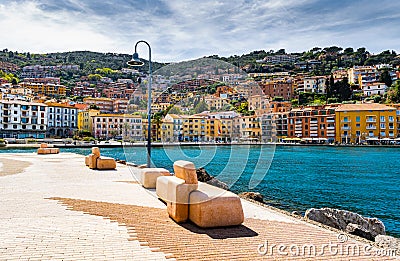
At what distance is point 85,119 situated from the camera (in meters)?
98.7

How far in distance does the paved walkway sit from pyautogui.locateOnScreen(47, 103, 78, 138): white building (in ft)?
293

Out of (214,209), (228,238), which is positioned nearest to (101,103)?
(214,209)

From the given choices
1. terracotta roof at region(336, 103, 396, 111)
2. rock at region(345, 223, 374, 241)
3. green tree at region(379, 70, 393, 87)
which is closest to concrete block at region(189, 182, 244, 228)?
rock at region(345, 223, 374, 241)

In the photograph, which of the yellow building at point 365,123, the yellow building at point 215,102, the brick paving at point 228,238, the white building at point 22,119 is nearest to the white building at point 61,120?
the white building at point 22,119

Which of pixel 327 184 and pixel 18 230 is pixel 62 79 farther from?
pixel 18 230

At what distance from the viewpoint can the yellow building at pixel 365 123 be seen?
84562 mm

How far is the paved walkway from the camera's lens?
4754 mm

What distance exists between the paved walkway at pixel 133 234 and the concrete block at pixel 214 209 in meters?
0.17

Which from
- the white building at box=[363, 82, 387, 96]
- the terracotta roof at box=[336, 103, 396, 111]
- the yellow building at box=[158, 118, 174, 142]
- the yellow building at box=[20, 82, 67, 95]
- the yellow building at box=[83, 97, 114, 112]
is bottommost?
the yellow building at box=[158, 118, 174, 142]

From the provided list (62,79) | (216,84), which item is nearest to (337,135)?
(216,84)

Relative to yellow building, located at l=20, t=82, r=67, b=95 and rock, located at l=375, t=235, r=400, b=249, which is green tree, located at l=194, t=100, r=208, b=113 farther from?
yellow building, located at l=20, t=82, r=67, b=95

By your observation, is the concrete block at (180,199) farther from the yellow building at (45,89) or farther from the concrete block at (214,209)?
the yellow building at (45,89)

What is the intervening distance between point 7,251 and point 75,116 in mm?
100234

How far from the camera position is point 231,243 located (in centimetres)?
530
